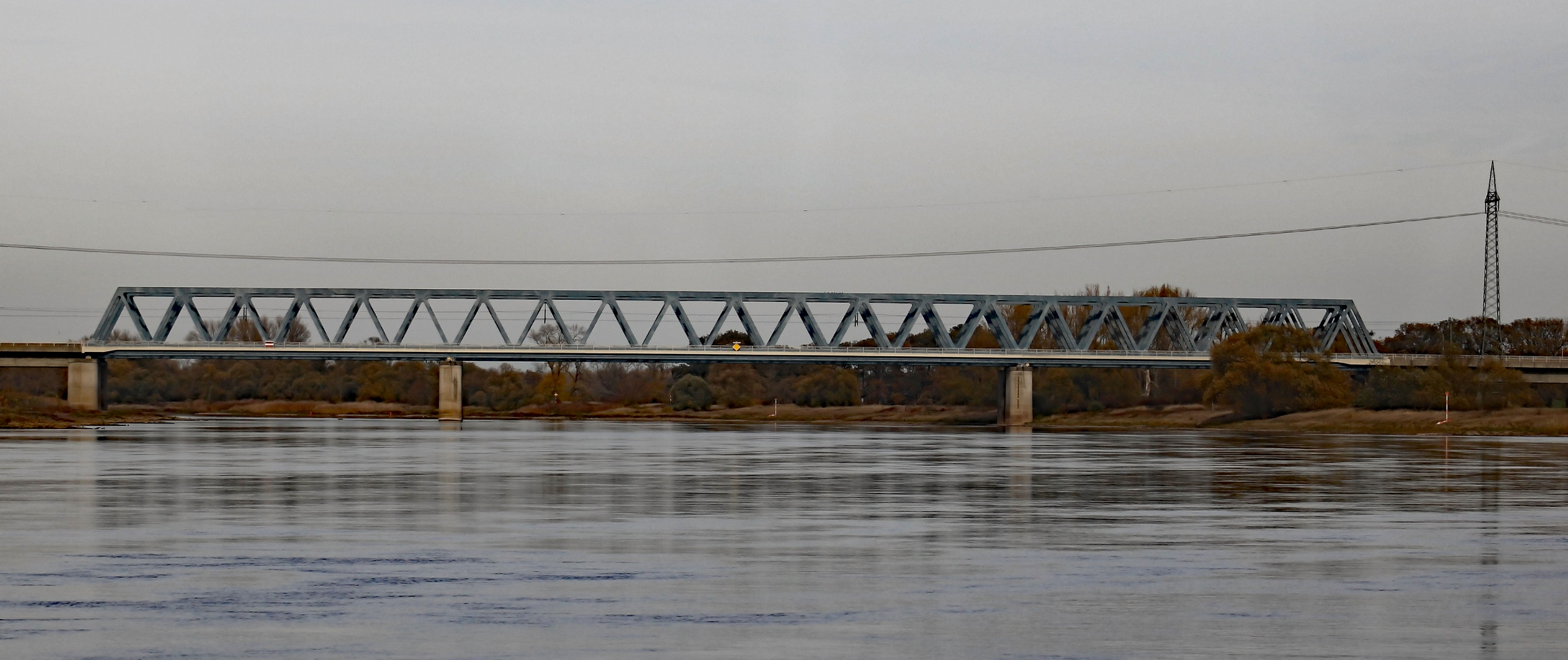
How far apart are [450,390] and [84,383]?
32.6 m

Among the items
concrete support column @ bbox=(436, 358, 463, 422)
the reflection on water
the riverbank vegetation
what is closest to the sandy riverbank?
the riverbank vegetation

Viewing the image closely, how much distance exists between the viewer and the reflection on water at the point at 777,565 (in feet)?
37.2

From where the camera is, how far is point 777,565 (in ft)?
52.9

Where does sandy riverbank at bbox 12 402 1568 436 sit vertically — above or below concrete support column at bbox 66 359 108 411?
below

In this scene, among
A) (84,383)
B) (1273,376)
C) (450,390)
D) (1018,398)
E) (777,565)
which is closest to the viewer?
(777,565)

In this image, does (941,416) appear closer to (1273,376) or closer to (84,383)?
(1273,376)

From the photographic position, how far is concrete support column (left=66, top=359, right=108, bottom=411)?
461 feet

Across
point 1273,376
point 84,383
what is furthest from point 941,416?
point 84,383

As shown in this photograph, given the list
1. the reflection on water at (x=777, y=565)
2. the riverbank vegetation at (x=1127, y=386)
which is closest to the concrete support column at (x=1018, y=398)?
the riverbank vegetation at (x=1127, y=386)

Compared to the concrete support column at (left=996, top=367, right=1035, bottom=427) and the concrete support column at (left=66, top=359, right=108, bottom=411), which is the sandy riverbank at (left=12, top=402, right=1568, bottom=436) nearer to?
the concrete support column at (left=996, top=367, right=1035, bottom=427)

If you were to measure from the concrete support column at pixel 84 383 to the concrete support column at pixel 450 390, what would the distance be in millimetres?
30148

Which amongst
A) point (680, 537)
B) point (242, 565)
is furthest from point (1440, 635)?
point (242, 565)

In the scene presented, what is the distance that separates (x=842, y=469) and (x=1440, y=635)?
1150 inches

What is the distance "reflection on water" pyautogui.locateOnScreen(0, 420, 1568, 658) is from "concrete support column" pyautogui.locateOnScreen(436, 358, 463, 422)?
108m
